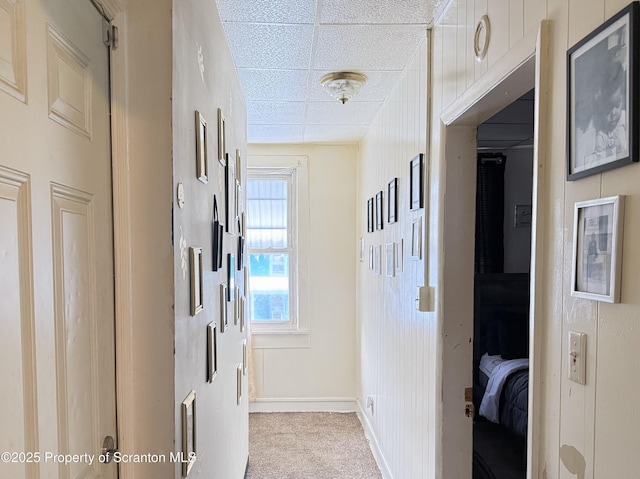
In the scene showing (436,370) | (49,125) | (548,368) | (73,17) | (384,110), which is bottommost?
(436,370)

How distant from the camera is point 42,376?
702 millimetres

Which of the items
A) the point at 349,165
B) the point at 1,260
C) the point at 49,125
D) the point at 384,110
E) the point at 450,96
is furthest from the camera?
the point at 349,165

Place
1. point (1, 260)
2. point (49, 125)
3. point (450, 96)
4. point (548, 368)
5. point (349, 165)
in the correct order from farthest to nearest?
1. point (349, 165)
2. point (450, 96)
3. point (548, 368)
4. point (49, 125)
5. point (1, 260)

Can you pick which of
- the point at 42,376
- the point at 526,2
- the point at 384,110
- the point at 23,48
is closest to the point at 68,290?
the point at 42,376

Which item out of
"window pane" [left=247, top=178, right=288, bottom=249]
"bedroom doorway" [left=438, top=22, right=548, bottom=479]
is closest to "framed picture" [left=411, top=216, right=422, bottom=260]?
"bedroom doorway" [left=438, top=22, right=548, bottom=479]

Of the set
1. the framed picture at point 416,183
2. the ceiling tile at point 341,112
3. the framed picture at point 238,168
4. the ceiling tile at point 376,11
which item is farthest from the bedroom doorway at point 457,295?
the ceiling tile at point 341,112

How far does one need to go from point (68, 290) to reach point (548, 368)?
1038 millimetres

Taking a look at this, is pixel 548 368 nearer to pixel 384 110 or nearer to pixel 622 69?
pixel 622 69

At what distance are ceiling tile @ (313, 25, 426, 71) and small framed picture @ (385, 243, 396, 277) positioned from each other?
101 centimetres

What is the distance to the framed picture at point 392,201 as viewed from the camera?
236 centimetres

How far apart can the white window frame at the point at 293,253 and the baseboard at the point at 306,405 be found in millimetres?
513

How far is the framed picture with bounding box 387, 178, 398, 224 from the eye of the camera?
2355 millimetres

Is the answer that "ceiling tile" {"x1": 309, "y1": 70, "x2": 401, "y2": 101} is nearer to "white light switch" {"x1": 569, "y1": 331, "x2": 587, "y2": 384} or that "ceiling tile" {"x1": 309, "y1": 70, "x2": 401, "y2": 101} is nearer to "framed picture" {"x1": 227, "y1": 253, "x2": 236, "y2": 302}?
"framed picture" {"x1": 227, "y1": 253, "x2": 236, "y2": 302}

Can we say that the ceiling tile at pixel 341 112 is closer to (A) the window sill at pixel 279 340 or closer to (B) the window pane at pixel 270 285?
(B) the window pane at pixel 270 285
